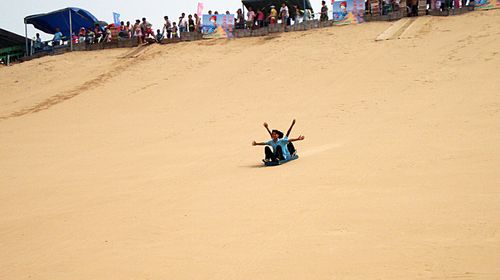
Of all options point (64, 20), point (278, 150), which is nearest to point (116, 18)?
point (64, 20)

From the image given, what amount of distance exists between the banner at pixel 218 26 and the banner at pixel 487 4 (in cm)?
1180

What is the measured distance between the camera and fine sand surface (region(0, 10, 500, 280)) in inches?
235

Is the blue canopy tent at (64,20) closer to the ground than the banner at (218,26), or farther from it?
farther from it

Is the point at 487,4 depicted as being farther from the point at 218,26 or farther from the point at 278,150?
the point at 278,150

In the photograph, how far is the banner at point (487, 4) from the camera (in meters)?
25.3

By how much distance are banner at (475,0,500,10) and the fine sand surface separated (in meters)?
0.72

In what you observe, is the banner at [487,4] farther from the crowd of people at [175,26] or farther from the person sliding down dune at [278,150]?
the person sliding down dune at [278,150]

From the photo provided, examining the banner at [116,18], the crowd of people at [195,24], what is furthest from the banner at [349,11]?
the banner at [116,18]

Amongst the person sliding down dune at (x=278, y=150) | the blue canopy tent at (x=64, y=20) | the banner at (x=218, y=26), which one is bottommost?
the person sliding down dune at (x=278, y=150)

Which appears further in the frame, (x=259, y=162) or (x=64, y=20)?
(x=64, y=20)

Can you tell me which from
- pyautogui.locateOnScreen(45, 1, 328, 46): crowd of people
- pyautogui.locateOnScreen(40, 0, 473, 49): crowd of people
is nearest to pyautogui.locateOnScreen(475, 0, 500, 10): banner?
pyautogui.locateOnScreen(40, 0, 473, 49): crowd of people

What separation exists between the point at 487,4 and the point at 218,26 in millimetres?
13032

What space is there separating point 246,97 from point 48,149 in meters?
7.29

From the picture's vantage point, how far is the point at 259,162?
12688mm
